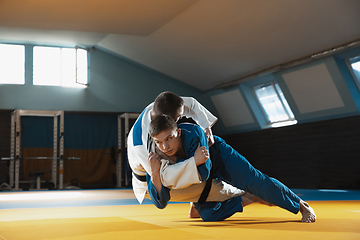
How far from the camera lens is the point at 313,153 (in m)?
8.28

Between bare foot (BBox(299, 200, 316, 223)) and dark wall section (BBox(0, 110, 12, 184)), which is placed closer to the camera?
bare foot (BBox(299, 200, 316, 223))

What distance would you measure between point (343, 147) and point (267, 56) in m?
2.30

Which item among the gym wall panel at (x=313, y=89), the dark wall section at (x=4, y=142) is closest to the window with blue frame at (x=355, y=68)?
the gym wall panel at (x=313, y=89)

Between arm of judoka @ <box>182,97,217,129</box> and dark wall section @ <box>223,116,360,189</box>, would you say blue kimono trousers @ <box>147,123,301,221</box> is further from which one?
dark wall section @ <box>223,116,360,189</box>

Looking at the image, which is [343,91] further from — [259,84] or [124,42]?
[124,42]

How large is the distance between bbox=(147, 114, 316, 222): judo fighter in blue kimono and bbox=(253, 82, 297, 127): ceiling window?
6889mm

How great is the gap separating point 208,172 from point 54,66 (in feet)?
29.6

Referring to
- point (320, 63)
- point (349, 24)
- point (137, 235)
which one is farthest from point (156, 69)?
point (137, 235)

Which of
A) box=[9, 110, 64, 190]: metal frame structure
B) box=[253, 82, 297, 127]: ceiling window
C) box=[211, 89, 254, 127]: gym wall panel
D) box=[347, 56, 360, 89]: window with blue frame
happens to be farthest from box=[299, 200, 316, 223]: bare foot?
box=[9, 110, 64, 190]: metal frame structure

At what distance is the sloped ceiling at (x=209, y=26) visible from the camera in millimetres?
6195

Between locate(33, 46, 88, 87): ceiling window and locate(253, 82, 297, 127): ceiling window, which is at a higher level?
locate(33, 46, 88, 87): ceiling window

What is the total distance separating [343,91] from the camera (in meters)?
7.34

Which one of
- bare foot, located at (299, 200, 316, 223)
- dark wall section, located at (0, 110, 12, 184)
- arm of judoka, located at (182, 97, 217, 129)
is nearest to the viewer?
bare foot, located at (299, 200, 316, 223)

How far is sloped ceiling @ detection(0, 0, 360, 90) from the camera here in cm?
620
